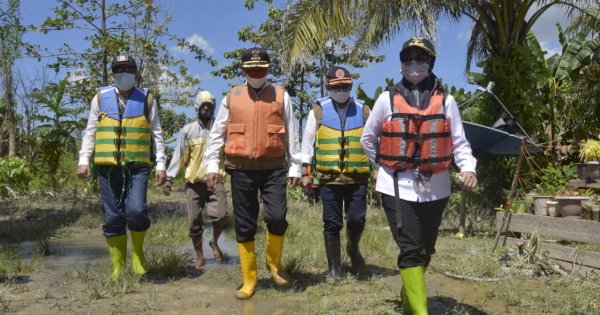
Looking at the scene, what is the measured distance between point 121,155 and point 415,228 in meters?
2.71

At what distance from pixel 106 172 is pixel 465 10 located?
850 cm

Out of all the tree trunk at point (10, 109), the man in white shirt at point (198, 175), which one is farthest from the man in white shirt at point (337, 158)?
the tree trunk at point (10, 109)

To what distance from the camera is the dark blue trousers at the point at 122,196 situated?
525 cm

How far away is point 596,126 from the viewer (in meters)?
11.4

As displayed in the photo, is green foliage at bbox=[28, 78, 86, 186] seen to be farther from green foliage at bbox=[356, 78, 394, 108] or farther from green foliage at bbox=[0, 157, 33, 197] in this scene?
green foliage at bbox=[356, 78, 394, 108]

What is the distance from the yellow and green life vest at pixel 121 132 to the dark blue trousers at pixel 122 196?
125mm

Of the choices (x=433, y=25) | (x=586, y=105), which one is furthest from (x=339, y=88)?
(x=586, y=105)

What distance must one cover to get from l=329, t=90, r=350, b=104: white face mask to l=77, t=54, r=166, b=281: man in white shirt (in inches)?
68.6

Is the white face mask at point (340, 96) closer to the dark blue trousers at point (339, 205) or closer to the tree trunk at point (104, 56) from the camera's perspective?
the dark blue trousers at point (339, 205)

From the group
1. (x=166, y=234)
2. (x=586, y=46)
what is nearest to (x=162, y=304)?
(x=166, y=234)

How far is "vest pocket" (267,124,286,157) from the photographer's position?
A: 16.0 ft

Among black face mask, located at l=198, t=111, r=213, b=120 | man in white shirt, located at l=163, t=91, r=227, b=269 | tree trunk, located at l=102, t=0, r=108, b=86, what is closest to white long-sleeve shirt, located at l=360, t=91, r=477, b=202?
man in white shirt, located at l=163, t=91, r=227, b=269

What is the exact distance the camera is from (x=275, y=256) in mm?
5262

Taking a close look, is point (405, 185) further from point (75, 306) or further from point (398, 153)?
point (75, 306)
